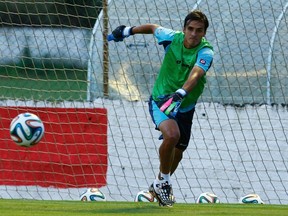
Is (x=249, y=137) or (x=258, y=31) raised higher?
(x=258, y=31)

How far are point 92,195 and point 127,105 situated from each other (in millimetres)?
1628

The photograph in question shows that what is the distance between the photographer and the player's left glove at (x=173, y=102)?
10.0 m

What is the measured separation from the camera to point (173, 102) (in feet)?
33.0

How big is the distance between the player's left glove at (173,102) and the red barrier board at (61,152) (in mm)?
4214

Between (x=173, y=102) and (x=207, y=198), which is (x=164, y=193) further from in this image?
(x=207, y=198)

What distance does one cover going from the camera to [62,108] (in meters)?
14.3

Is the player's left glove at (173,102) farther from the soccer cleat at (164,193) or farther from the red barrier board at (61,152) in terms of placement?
the red barrier board at (61,152)

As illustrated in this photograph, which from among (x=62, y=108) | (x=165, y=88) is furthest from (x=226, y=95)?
(x=165, y=88)

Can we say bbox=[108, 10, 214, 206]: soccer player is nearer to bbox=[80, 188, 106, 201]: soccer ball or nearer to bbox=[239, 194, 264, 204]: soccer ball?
bbox=[80, 188, 106, 201]: soccer ball

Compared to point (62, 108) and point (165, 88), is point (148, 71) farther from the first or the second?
point (165, 88)

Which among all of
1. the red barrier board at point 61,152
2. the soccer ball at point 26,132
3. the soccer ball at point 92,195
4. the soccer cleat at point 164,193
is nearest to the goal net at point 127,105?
the red barrier board at point 61,152

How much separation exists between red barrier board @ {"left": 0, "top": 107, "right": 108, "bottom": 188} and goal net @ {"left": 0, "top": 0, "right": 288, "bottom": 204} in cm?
1

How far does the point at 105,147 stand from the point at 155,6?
2205 millimetres

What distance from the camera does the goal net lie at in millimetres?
14297
